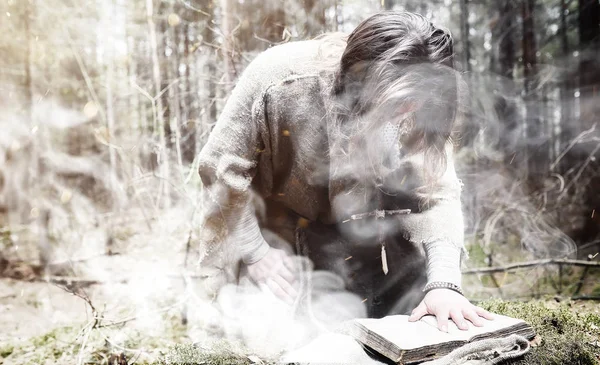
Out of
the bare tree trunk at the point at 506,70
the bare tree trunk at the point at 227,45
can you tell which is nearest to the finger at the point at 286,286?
the bare tree trunk at the point at 227,45

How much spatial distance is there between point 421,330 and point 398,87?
0.63 m

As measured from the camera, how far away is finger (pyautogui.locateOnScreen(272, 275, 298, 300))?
1.39 metres

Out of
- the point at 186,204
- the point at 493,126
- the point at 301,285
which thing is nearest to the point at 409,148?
the point at 301,285

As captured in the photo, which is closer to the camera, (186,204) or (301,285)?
(301,285)

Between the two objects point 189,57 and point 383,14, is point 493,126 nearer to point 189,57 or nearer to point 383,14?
point 383,14

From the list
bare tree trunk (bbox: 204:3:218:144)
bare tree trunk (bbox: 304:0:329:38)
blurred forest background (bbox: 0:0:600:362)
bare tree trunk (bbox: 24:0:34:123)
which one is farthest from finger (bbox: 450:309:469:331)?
bare tree trunk (bbox: 24:0:34:123)

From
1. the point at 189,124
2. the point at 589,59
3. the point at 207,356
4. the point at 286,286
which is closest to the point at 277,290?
the point at 286,286

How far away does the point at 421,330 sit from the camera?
107 centimetres

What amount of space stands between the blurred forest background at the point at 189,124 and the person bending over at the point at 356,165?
0.31m

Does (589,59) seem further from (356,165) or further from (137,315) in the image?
(137,315)

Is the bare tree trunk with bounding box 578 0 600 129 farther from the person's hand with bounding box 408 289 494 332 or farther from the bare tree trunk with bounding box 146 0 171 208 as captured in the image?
the bare tree trunk with bounding box 146 0 171 208

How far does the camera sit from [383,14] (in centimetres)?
118

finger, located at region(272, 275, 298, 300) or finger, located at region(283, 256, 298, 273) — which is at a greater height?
finger, located at region(283, 256, 298, 273)

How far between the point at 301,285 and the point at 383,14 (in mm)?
876
